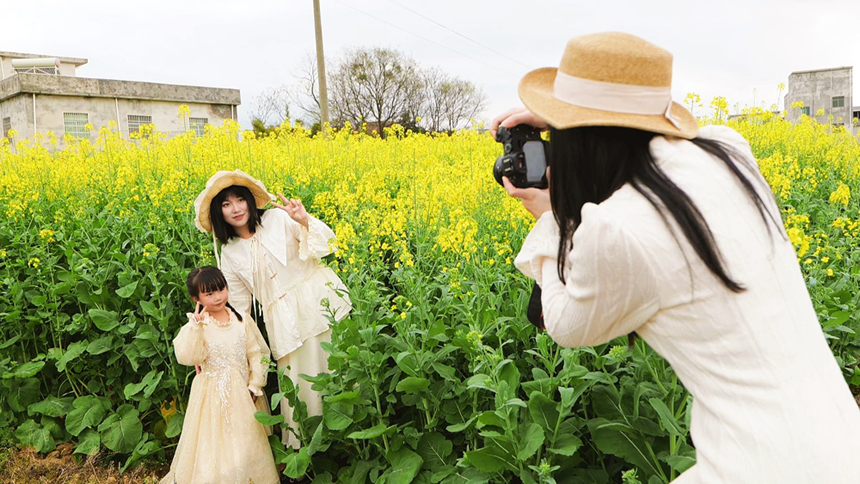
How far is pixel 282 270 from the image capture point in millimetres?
3314

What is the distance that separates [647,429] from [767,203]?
1233 millimetres

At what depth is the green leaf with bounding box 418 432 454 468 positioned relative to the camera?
8.66ft

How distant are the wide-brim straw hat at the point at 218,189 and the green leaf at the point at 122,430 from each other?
121 cm

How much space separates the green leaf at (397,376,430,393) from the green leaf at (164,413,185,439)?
1.62 metres

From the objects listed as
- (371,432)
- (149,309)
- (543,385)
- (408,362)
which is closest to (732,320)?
(543,385)

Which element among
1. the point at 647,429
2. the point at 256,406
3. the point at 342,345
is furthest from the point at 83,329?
the point at 647,429

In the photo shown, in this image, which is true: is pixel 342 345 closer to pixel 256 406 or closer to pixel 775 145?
pixel 256 406

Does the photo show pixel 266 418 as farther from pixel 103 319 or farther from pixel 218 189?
pixel 103 319

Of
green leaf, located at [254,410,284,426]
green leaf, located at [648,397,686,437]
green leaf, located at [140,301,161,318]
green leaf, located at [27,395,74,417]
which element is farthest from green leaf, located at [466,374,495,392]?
green leaf, located at [27,395,74,417]

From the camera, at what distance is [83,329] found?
12.8 ft

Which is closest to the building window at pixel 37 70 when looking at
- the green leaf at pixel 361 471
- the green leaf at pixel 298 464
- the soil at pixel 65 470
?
the soil at pixel 65 470

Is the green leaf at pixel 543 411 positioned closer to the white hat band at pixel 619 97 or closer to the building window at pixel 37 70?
the white hat band at pixel 619 97

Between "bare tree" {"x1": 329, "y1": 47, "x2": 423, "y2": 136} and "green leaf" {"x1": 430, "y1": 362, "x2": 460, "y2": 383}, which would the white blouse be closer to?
"green leaf" {"x1": 430, "y1": 362, "x2": 460, "y2": 383}

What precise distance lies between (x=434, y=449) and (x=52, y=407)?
2.53 metres
